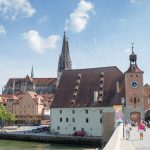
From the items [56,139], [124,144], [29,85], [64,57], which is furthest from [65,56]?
[124,144]

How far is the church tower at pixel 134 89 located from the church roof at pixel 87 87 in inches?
75.8

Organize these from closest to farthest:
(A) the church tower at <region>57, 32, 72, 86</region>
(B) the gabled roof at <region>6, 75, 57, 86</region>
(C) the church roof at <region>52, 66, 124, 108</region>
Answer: (C) the church roof at <region>52, 66, 124, 108</region>, (A) the church tower at <region>57, 32, 72, 86</region>, (B) the gabled roof at <region>6, 75, 57, 86</region>

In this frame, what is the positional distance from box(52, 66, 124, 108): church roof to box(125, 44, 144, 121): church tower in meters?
1.92

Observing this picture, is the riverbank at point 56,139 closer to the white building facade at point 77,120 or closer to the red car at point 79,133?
the red car at point 79,133

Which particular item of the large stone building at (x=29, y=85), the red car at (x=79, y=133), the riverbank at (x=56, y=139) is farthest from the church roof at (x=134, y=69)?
the large stone building at (x=29, y=85)

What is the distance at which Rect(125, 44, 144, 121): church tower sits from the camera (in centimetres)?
6562

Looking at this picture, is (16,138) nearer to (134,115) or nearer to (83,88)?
(83,88)

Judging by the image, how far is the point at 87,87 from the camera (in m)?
73.0

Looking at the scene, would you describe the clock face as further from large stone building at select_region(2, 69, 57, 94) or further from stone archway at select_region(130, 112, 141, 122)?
large stone building at select_region(2, 69, 57, 94)

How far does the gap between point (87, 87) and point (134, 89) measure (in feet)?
33.5

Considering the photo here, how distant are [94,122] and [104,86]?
7063 mm

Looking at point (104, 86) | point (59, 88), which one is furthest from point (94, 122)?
point (59, 88)

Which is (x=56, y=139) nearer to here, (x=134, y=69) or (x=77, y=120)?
(x=77, y=120)

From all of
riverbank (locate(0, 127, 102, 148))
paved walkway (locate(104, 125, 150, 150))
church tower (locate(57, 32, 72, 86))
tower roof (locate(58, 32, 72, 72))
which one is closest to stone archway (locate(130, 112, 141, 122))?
riverbank (locate(0, 127, 102, 148))
